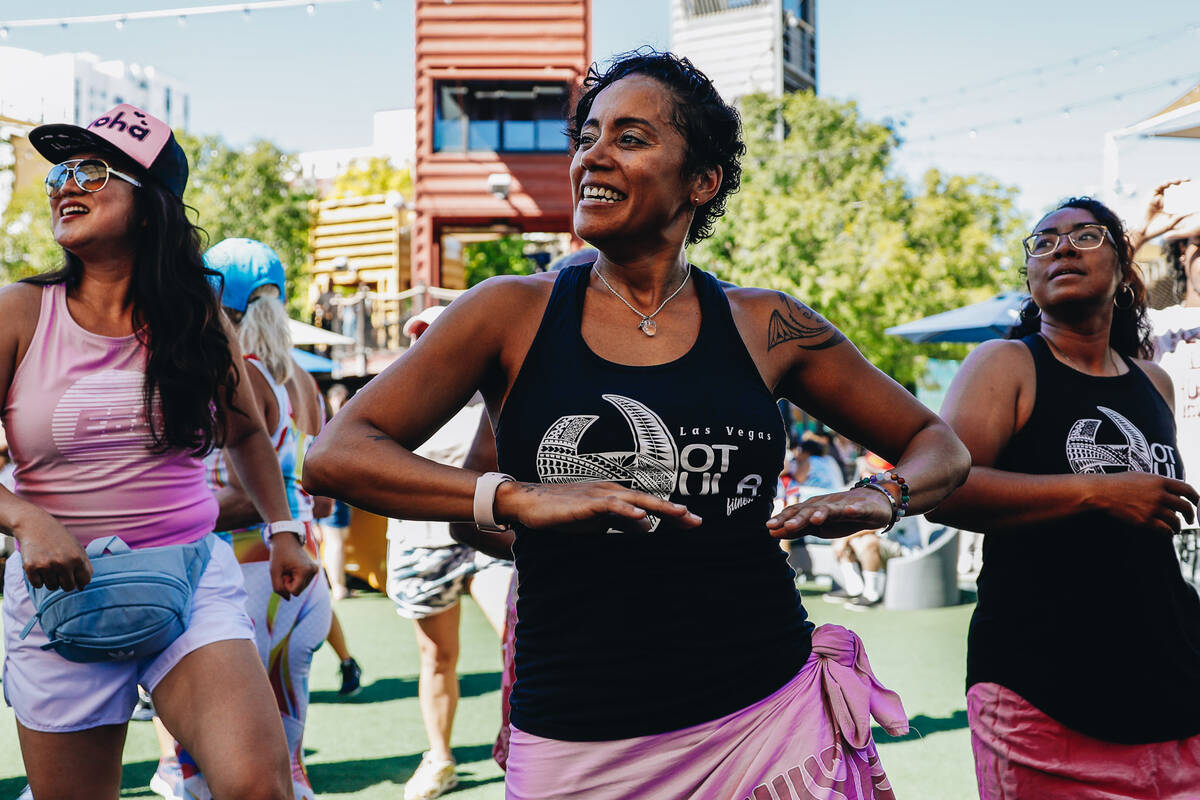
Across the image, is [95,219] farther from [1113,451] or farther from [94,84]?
[94,84]

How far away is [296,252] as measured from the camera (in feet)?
106

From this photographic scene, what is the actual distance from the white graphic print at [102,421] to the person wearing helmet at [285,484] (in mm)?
612

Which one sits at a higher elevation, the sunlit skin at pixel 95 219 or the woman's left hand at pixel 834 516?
the sunlit skin at pixel 95 219

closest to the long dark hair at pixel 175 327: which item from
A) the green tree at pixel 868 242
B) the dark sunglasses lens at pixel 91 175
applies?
the dark sunglasses lens at pixel 91 175

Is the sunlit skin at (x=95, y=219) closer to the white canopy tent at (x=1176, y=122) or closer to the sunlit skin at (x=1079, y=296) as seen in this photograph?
the sunlit skin at (x=1079, y=296)

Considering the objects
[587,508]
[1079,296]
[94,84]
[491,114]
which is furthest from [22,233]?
[94,84]

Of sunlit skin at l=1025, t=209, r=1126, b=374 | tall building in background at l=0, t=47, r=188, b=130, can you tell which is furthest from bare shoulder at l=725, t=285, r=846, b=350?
tall building in background at l=0, t=47, r=188, b=130

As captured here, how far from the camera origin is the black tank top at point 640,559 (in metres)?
2.03

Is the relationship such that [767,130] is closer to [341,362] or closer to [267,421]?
[341,362]

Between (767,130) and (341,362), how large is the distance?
15.1 metres

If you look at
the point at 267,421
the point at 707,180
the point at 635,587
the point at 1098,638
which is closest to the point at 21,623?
the point at 267,421

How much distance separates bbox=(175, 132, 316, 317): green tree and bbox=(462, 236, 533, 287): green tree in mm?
4734

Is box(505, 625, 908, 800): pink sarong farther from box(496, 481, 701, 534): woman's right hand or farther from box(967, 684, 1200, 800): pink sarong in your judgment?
box(967, 684, 1200, 800): pink sarong

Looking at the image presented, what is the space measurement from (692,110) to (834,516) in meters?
0.85
